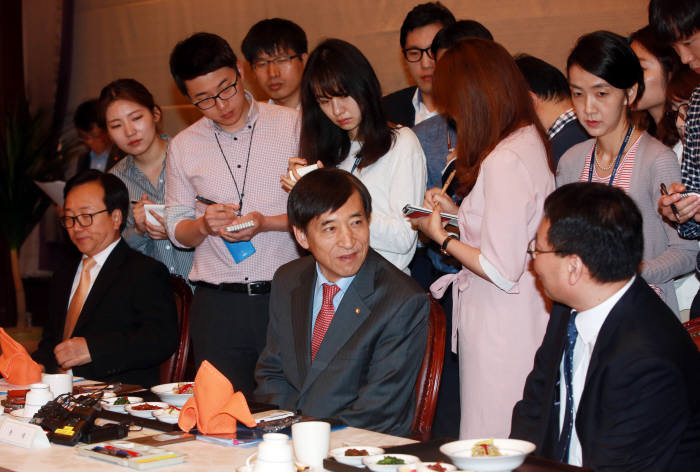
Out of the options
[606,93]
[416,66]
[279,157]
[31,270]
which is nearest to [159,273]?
[279,157]

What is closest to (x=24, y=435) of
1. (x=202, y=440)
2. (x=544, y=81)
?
(x=202, y=440)

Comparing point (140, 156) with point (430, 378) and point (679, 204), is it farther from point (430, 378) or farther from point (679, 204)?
point (679, 204)

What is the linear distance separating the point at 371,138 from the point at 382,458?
4.97 feet

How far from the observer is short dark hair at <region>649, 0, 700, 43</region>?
238cm

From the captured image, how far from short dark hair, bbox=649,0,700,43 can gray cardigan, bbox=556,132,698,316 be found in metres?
0.33

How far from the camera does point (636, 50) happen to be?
286 cm

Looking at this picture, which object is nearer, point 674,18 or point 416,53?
point 674,18

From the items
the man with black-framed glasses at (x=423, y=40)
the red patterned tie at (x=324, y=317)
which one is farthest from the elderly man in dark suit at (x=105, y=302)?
A: the man with black-framed glasses at (x=423, y=40)

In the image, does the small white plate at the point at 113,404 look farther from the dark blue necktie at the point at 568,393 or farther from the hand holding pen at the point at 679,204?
the hand holding pen at the point at 679,204

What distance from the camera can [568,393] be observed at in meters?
1.91

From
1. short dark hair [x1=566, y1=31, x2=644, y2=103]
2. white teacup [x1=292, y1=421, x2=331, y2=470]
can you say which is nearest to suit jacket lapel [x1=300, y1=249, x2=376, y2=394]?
white teacup [x1=292, y1=421, x2=331, y2=470]

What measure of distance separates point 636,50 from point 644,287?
130cm

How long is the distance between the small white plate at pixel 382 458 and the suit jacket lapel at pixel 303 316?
2.66 ft

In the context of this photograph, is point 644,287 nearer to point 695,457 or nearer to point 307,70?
point 695,457
